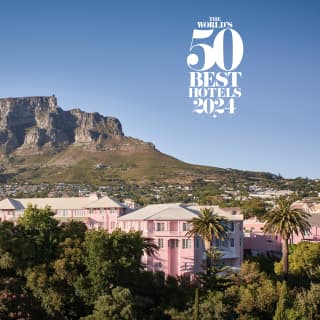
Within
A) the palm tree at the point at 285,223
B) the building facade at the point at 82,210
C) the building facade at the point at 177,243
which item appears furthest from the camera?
the building facade at the point at 82,210

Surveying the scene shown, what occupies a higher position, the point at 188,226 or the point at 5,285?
the point at 188,226

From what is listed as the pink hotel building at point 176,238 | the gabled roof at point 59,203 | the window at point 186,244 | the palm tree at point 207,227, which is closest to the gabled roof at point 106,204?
the gabled roof at point 59,203

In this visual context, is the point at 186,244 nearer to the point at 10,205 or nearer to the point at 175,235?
the point at 175,235

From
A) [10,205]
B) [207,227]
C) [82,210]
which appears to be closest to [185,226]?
[207,227]

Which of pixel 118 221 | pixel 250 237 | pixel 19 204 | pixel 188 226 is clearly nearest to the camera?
pixel 188 226

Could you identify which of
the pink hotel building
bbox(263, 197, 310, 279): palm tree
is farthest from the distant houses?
bbox(263, 197, 310, 279): palm tree

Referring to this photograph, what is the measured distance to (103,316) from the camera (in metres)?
47.0

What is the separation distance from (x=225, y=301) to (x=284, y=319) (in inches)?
176

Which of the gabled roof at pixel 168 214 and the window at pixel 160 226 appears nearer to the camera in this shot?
the gabled roof at pixel 168 214

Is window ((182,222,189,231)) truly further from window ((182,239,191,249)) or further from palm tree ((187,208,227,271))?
palm tree ((187,208,227,271))

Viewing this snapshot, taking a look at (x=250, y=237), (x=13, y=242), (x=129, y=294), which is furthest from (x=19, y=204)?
(x=129, y=294)

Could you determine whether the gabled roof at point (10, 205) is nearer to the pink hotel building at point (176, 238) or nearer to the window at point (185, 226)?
the pink hotel building at point (176, 238)

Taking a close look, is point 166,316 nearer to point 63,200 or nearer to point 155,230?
point 155,230

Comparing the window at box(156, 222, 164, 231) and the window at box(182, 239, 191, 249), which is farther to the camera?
the window at box(156, 222, 164, 231)
